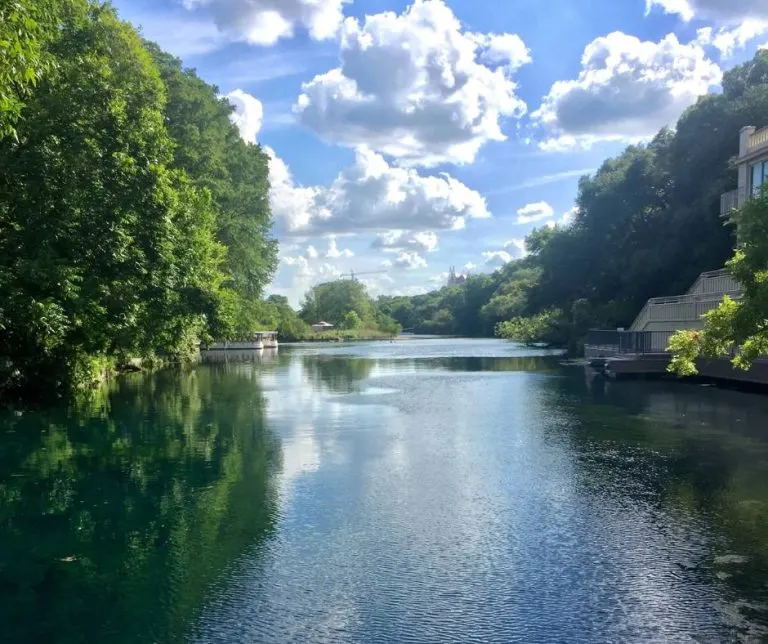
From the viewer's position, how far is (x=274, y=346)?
78688 millimetres

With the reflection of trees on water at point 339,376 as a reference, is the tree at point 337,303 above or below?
above

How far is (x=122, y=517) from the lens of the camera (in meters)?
10.0

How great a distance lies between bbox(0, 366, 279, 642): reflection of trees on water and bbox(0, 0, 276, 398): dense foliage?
294 centimetres

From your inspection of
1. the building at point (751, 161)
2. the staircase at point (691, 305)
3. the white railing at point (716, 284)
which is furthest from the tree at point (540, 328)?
the building at point (751, 161)

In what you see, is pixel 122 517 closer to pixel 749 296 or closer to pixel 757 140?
pixel 749 296

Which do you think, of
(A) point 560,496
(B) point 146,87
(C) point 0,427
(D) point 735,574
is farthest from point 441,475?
(B) point 146,87

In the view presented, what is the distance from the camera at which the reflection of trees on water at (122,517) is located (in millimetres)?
6715

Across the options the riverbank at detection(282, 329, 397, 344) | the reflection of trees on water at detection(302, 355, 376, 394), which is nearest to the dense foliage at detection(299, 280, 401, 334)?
the riverbank at detection(282, 329, 397, 344)

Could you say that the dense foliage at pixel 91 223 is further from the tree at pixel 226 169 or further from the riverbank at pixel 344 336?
the riverbank at pixel 344 336

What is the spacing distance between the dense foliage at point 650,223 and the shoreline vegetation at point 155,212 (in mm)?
116

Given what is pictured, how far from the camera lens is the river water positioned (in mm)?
6527

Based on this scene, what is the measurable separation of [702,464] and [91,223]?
15.2 metres

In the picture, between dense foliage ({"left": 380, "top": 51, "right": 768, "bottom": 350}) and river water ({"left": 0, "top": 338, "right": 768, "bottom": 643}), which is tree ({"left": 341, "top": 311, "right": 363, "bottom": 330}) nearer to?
dense foliage ({"left": 380, "top": 51, "right": 768, "bottom": 350})

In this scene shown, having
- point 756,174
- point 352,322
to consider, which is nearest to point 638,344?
point 756,174
